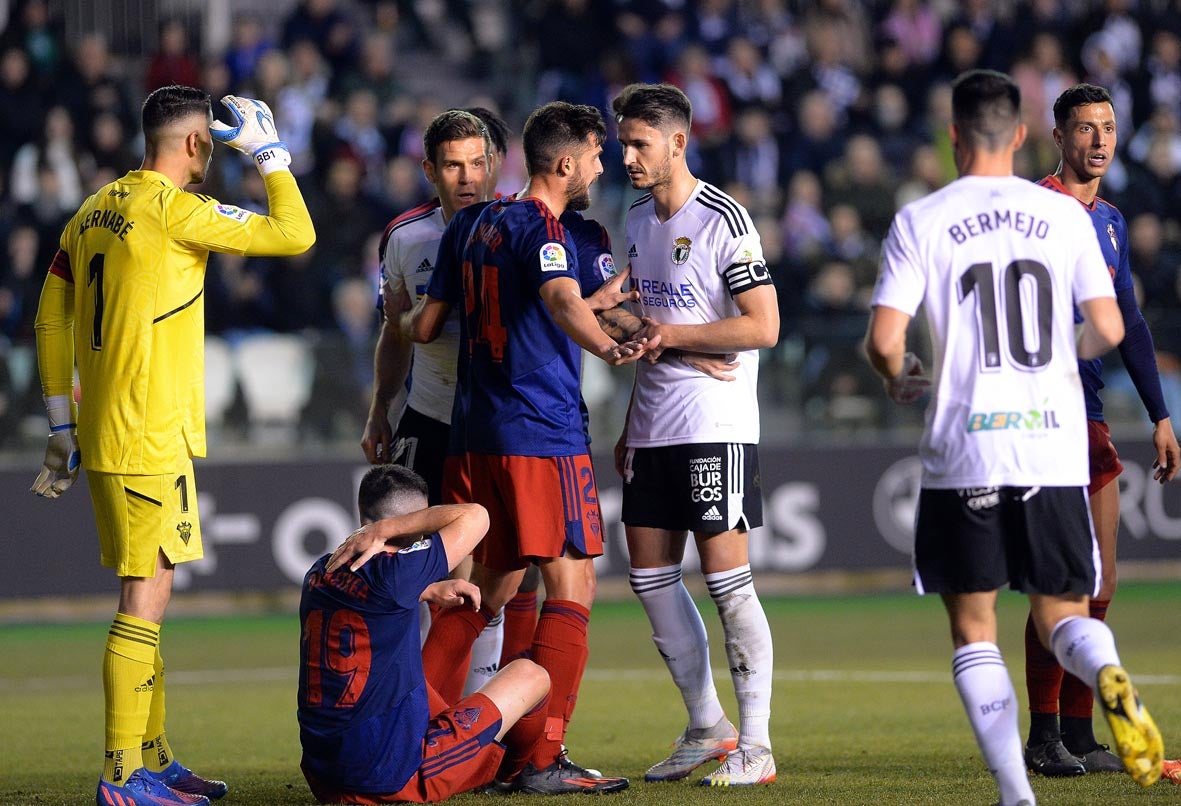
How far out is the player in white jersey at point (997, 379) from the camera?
15.4ft

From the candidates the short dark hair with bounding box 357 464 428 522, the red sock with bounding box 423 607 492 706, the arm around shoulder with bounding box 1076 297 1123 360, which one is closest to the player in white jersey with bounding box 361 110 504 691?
the red sock with bounding box 423 607 492 706

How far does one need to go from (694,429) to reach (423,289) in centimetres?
145

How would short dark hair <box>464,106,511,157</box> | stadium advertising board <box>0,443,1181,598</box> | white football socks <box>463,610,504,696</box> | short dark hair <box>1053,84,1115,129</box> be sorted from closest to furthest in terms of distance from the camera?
1. short dark hair <box>1053,84,1115,129</box>
2. white football socks <box>463,610,504,696</box>
3. short dark hair <box>464,106,511,157</box>
4. stadium advertising board <box>0,443,1181,598</box>

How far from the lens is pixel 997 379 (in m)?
4.71

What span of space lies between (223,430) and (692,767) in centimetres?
772

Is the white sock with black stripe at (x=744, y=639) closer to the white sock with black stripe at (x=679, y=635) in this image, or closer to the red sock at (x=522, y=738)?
the white sock with black stripe at (x=679, y=635)

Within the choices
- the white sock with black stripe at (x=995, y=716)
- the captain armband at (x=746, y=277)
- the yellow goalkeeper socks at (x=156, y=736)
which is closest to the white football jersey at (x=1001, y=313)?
the white sock with black stripe at (x=995, y=716)

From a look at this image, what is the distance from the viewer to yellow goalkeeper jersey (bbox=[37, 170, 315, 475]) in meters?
5.64

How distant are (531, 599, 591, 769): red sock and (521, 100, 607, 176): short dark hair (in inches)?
66.5

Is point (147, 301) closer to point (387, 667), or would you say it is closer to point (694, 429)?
point (387, 667)

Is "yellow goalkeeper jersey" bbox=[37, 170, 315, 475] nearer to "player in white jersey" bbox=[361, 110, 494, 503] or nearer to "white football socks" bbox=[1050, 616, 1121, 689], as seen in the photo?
"player in white jersey" bbox=[361, 110, 494, 503]

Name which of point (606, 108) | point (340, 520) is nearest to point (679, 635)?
point (340, 520)

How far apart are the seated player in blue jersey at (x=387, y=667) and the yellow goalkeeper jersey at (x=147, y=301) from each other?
82cm

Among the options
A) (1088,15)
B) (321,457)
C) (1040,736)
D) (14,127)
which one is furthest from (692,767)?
(1088,15)
